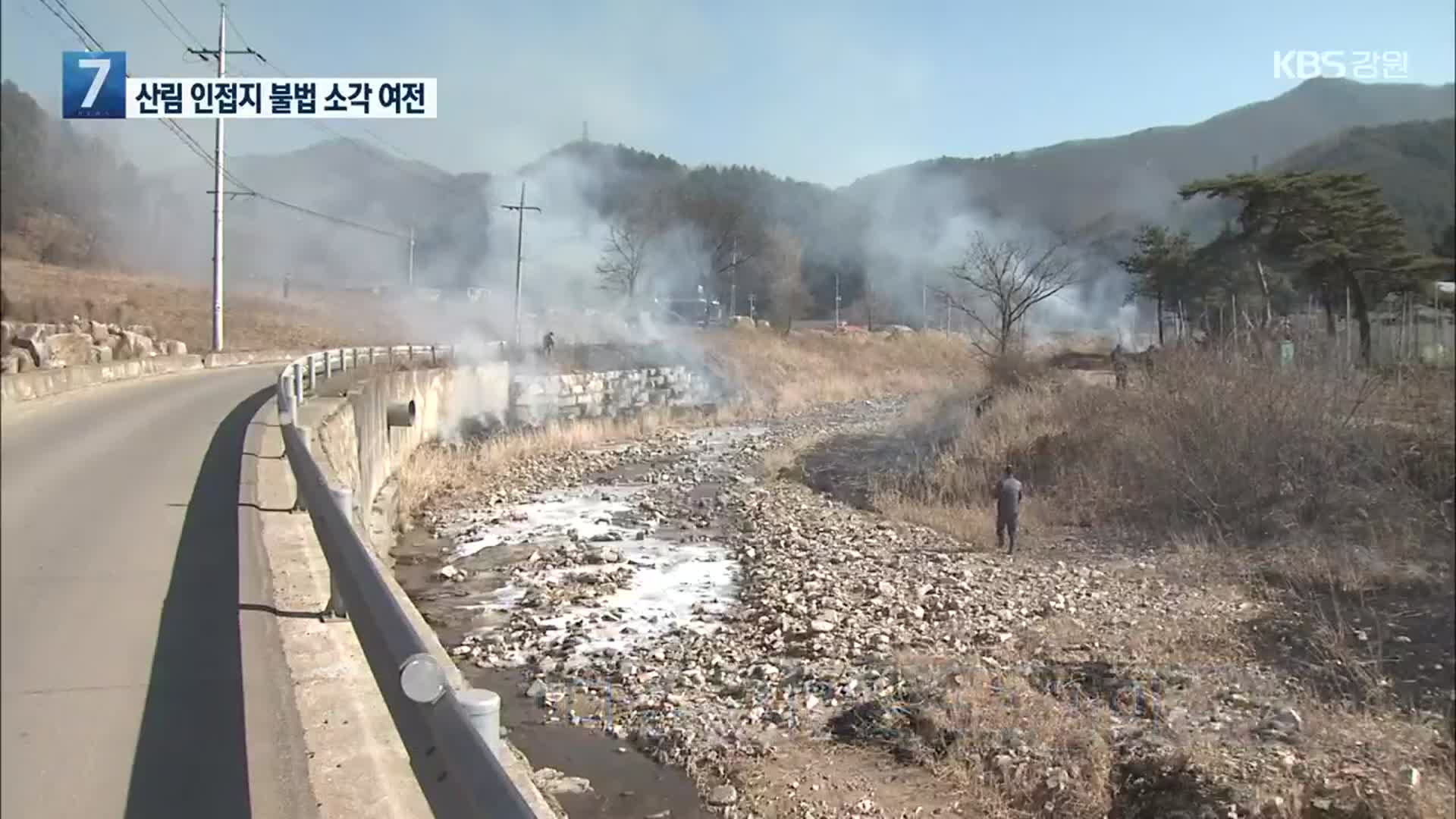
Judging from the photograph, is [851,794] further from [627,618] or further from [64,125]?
[64,125]

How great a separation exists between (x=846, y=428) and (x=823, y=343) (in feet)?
73.9

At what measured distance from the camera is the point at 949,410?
2495 centimetres

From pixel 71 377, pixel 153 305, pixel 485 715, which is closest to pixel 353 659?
pixel 71 377

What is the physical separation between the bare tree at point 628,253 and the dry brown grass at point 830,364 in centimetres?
981

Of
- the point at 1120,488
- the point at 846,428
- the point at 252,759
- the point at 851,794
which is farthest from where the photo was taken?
the point at 846,428

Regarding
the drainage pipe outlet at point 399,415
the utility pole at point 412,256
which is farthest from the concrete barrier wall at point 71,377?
the utility pole at point 412,256

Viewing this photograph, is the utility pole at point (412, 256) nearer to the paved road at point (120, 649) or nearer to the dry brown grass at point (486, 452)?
the dry brown grass at point (486, 452)

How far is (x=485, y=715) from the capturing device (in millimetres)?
2086

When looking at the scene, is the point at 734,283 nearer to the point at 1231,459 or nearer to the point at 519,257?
the point at 519,257

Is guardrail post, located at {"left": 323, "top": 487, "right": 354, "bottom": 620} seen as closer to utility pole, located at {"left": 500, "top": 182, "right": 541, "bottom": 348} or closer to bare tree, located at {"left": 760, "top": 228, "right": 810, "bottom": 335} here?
utility pole, located at {"left": 500, "top": 182, "right": 541, "bottom": 348}

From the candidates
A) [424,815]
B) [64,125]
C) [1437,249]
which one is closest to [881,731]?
[424,815]

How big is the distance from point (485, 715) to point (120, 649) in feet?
5.33

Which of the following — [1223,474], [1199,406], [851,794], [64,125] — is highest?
[64,125]

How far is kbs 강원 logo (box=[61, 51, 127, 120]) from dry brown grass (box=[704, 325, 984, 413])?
30.3 meters
